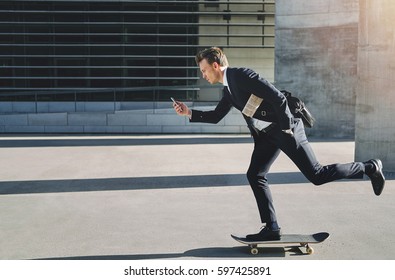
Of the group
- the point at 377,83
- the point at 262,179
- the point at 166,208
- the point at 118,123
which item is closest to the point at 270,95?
the point at 262,179

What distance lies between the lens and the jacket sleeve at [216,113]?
5.57 metres

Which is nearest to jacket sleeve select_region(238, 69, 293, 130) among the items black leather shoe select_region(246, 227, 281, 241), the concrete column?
black leather shoe select_region(246, 227, 281, 241)

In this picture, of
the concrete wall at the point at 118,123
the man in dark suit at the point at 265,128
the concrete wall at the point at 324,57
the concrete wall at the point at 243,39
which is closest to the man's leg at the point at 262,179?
the man in dark suit at the point at 265,128

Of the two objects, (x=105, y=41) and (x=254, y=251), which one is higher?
(x=105, y=41)

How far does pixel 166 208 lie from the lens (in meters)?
7.32

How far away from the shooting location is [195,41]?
2683cm

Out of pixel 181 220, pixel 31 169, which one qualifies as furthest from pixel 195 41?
pixel 181 220

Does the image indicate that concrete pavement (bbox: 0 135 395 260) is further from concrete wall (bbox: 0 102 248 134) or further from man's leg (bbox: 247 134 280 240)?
concrete wall (bbox: 0 102 248 134)

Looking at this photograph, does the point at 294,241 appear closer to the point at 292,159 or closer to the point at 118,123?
the point at 292,159

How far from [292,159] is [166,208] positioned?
106 inches

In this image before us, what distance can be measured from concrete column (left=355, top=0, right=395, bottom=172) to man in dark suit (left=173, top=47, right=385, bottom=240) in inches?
193

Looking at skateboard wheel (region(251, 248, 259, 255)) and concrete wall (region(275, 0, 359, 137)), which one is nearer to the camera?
skateboard wheel (region(251, 248, 259, 255))

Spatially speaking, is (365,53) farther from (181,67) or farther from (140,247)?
(181,67)

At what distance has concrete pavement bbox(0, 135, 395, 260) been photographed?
538 cm
